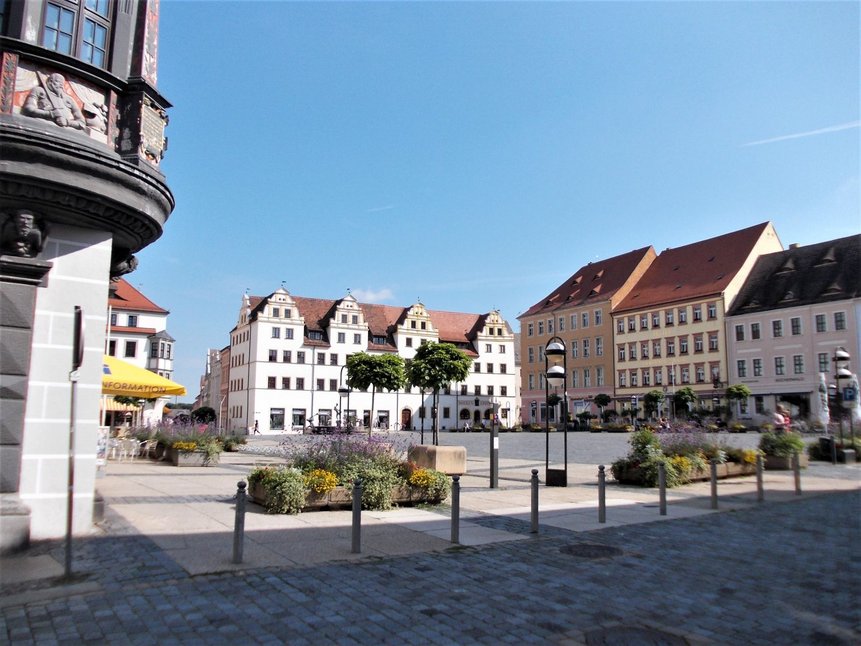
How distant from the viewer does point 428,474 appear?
12375 mm

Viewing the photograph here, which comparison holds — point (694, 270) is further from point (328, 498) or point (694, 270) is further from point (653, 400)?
point (328, 498)

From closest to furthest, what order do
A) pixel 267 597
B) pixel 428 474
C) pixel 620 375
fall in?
pixel 267 597 → pixel 428 474 → pixel 620 375

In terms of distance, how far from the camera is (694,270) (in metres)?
70.1

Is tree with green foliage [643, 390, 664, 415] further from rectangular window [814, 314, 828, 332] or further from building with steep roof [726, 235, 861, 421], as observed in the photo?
rectangular window [814, 314, 828, 332]

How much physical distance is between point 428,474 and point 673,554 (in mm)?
4960

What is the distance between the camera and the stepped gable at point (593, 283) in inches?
3088

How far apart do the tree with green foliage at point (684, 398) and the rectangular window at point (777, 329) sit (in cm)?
868

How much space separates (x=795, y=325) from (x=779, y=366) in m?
3.82

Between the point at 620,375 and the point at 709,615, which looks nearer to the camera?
the point at 709,615

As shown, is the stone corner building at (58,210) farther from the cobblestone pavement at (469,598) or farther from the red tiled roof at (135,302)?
the red tiled roof at (135,302)

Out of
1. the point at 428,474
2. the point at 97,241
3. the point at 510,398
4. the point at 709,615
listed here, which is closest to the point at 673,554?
the point at 709,615

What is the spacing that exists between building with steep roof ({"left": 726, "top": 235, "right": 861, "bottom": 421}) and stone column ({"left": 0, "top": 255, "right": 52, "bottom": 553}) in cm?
5626

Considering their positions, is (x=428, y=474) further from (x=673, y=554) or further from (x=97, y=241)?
(x=97, y=241)

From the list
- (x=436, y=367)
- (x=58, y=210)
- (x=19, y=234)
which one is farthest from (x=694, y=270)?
(x=19, y=234)
